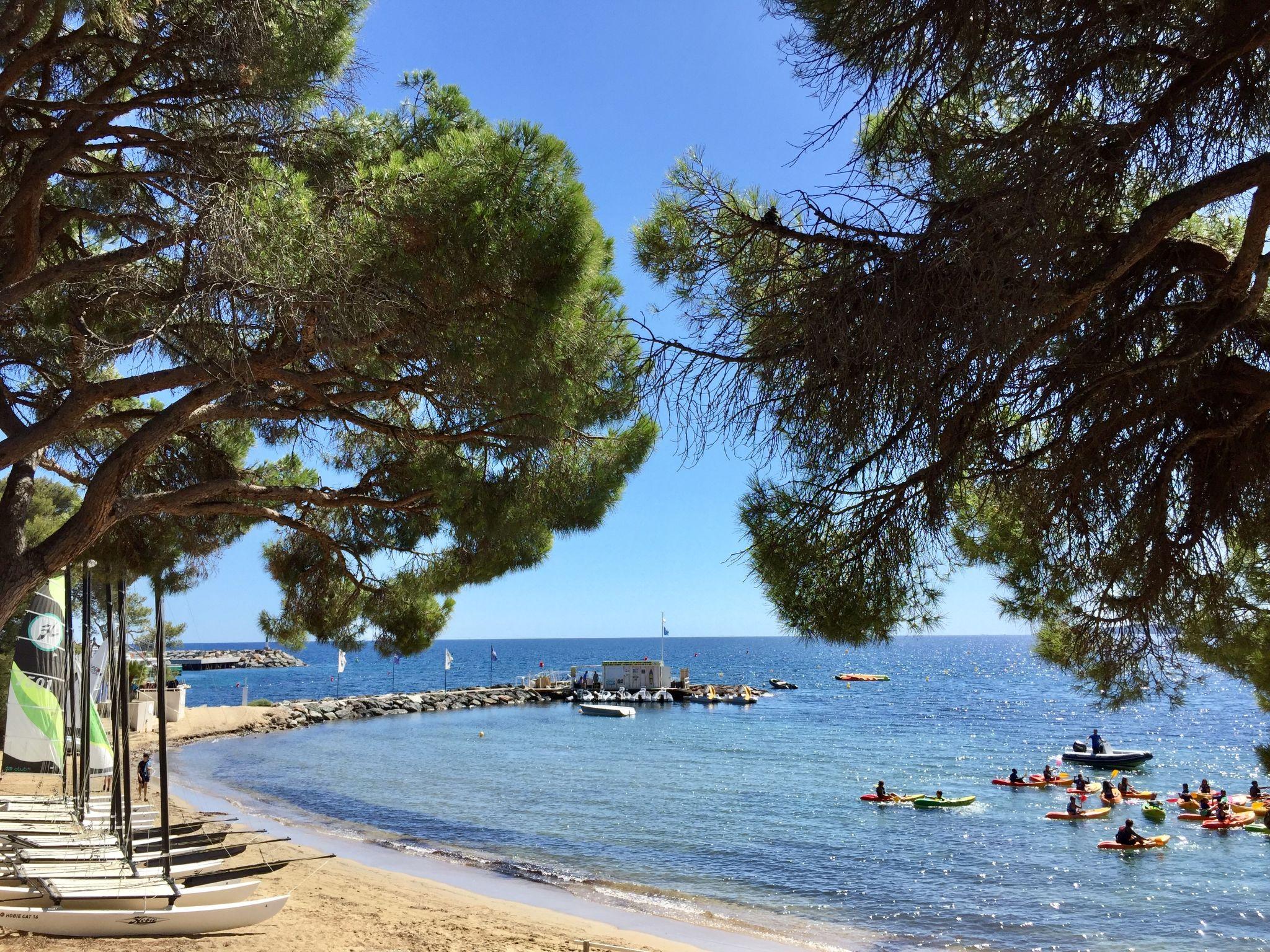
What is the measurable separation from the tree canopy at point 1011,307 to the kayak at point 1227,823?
18.3 metres

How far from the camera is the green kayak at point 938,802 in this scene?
22047mm

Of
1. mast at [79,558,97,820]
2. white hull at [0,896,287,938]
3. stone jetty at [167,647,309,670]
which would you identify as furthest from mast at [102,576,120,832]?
stone jetty at [167,647,309,670]

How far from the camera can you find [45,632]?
380 inches

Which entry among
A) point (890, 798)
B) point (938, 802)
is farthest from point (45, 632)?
point (938, 802)

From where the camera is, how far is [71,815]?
32.6 ft

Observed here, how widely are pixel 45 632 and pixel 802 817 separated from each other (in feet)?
53.2

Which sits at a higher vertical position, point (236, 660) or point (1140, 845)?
point (1140, 845)

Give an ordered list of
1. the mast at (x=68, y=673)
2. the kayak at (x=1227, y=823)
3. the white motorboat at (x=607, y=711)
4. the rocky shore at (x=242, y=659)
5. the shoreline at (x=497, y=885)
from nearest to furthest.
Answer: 1. the mast at (x=68, y=673)
2. the shoreline at (x=497, y=885)
3. the kayak at (x=1227, y=823)
4. the white motorboat at (x=607, y=711)
5. the rocky shore at (x=242, y=659)

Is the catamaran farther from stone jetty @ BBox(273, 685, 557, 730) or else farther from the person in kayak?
stone jetty @ BBox(273, 685, 557, 730)

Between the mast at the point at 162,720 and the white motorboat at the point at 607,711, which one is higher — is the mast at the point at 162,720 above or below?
above

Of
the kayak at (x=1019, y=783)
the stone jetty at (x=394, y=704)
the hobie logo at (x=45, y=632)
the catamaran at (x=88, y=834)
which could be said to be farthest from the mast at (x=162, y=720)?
the stone jetty at (x=394, y=704)

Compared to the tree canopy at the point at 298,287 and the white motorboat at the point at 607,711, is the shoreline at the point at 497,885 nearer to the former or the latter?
the tree canopy at the point at 298,287

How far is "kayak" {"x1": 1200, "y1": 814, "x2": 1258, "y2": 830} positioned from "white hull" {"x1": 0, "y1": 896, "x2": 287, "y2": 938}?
19.5m

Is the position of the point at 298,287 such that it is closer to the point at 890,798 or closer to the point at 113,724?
the point at 113,724
